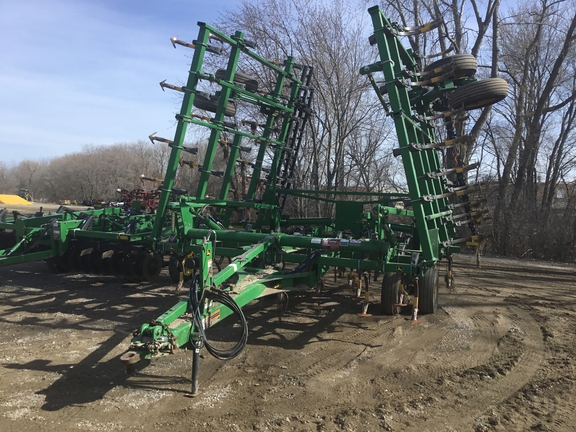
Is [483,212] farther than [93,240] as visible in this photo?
No

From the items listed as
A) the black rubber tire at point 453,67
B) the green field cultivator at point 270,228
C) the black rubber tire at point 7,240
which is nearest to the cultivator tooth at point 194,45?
the green field cultivator at point 270,228

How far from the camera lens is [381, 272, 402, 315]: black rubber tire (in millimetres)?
5855

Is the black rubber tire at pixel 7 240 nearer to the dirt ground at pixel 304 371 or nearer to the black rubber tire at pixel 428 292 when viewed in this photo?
the dirt ground at pixel 304 371

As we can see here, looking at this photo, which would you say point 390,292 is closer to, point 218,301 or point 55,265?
point 218,301

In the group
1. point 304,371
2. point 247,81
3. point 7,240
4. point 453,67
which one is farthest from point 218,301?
point 7,240

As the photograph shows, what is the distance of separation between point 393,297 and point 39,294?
17.6ft

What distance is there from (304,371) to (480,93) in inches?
171

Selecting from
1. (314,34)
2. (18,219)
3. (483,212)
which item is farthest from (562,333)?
(314,34)

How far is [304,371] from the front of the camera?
4.30m

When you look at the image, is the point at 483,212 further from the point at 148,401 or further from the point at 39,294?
the point at 39,294

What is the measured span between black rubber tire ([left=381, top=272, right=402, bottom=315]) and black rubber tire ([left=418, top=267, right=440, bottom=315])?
37 centimetres

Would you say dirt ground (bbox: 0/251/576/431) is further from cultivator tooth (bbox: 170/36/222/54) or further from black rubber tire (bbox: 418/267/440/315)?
cultivator tooth (bbox: 170/36/222/54)

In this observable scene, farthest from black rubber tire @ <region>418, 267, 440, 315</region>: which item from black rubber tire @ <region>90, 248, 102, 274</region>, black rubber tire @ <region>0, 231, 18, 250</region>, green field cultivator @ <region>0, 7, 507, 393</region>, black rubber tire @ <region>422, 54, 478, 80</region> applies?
black rubber tire @ <region>0, 231, 18, 250</region>

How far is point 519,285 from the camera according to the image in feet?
30.1
